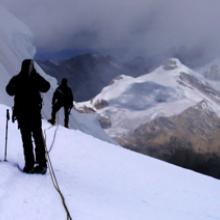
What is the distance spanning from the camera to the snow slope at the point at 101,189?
6848mm

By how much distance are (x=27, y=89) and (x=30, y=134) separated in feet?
2.66

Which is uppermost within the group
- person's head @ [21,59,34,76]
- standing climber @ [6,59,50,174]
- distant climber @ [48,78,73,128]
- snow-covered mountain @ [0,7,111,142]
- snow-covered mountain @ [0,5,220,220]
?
person's head @ [21,59,34,76]

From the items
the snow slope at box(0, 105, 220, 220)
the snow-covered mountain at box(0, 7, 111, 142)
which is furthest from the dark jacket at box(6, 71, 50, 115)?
the snow-covered mountain at box(0, 7, 111, 142)

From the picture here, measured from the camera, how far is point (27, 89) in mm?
8742

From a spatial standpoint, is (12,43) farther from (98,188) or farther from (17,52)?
(98,188)

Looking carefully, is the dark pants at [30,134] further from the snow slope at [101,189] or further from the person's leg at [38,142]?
the snow slope at [101,189]

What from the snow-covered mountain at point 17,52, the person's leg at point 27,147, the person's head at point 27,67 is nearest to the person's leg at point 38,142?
the person's leg at point 27,147

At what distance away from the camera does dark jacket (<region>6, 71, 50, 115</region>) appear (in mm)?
8711

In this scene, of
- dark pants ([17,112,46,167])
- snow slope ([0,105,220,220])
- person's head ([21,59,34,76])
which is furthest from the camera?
dark pants ([17,112,46,167])

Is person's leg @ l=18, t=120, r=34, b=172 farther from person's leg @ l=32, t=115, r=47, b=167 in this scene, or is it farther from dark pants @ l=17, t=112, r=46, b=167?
person's leg @ l=32, t=115, r=47, b=167

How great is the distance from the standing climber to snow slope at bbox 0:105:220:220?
12.2 inches

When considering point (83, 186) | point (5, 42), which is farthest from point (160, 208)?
point (5, 42)

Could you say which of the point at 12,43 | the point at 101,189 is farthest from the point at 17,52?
the point at 101,189

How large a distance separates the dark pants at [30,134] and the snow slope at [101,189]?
30 centimetres
